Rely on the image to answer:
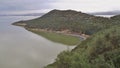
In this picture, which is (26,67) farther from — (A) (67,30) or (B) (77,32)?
(A) (67,30)

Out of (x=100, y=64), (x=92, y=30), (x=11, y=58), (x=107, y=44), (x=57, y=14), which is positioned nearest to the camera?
(x=100, y=64)

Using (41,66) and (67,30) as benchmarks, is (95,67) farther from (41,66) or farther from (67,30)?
(67,30)

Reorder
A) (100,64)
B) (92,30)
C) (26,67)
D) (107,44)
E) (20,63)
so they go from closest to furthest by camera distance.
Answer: (100,64)
(107,44)
(26,67)
(20,63)
(92,30)

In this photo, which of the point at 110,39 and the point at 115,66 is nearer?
the point at 115,66

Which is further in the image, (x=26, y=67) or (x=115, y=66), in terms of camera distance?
(x=26, y=67)

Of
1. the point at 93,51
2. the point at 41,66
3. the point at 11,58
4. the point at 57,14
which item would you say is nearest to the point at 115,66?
the point at 93,51

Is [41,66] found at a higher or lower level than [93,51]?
lower

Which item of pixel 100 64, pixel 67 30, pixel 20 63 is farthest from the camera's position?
pixel 67 30

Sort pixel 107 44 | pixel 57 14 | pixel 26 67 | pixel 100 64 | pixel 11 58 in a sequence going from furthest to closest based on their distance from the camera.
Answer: pixel 57 14 → pixel 11 58 → pixel 26 67 → pixel 107 44 → pixel 100 64

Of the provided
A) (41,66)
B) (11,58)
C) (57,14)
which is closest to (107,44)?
(41,66)
